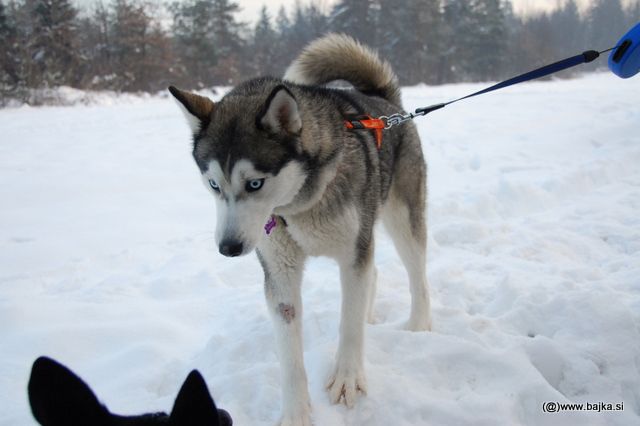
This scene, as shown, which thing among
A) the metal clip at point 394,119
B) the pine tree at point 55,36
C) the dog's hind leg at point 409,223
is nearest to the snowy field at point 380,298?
the dog's hind leg at point 409,223

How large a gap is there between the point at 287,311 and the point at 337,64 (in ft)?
6.23

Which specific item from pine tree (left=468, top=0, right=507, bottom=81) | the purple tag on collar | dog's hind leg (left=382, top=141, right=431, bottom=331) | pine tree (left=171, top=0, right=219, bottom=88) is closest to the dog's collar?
the purple tag on collar

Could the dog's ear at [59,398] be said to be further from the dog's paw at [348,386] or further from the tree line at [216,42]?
the tree line at [216,42]

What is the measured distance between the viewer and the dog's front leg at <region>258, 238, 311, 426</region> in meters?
2.17

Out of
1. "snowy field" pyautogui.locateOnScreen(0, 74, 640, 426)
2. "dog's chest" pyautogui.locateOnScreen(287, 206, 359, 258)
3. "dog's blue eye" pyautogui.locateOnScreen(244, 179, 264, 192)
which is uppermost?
"dog's blue eye" pyautogui.locateOnScreen(244, 179, 264, 192)

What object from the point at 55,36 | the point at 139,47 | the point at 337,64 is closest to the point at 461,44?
the point at 139,47

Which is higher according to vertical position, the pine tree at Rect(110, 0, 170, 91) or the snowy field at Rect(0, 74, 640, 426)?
the snowy field at Rect(0, 74, 640, 426)

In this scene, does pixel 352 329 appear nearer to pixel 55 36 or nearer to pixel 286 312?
pixel 286 312

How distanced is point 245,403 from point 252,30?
4903cm

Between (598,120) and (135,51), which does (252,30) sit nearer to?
(135,51)

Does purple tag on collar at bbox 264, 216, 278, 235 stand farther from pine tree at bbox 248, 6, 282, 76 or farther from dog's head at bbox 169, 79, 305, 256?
pine tree at bbox 248, 6, 282, 76

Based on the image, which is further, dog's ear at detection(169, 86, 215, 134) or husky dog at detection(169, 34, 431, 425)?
dog's ear at detection(169, 86, 215, 134)

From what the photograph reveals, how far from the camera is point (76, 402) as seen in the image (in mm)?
1146

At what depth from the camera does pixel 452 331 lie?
110 inches
